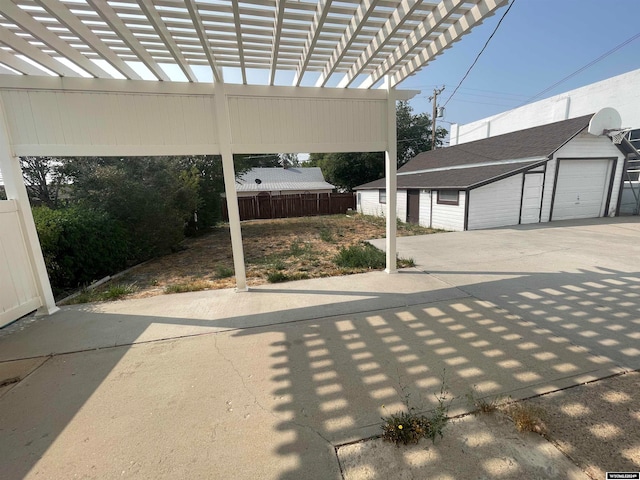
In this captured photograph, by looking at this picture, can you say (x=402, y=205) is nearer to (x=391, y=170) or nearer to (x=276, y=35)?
(x=391, y=170)

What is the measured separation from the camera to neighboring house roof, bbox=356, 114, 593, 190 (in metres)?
11.0

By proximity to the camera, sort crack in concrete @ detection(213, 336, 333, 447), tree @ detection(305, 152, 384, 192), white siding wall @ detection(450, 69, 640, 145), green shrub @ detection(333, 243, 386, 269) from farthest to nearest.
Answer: tree @ detection(305, 152, 384, 192), white siding wall @ detection(450, 69, 640, 145), green shrub @ detection(333, 243, 386, 269), crack in concrete @ detection(213, 336, 333, 447)

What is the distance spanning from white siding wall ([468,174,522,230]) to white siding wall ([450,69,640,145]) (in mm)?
11319

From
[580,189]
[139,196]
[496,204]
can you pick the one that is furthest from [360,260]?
[580,189]

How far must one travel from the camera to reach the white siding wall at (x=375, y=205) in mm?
14133

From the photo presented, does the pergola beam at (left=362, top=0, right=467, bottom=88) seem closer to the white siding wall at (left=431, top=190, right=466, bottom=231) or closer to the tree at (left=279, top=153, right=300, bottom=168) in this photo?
the white siding wall at (left=431, top=190, right=466, bottom=231)

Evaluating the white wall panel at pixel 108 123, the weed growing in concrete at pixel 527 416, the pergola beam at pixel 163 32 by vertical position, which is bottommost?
the weed growing in concrete at pixel 527 416

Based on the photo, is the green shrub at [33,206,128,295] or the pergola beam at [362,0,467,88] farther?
the green shrub at [33,206,128,295]

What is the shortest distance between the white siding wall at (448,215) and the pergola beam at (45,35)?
10653 millimetres

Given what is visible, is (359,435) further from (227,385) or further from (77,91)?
Answer: (77,91)

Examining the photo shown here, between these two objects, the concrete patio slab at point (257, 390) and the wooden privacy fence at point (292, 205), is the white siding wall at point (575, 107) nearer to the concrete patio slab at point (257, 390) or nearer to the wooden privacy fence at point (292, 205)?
the wooden privacy fence at point (292, 205)

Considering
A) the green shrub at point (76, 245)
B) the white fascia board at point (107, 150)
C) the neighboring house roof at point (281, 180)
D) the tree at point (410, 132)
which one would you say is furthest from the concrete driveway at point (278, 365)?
the tree at point (410, 132)

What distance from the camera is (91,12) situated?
2678 millimetres

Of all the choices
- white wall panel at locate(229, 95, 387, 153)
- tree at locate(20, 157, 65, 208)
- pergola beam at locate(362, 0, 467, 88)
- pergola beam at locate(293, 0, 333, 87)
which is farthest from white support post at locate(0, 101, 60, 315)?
tree at locate(20, 157, 65, 208)
